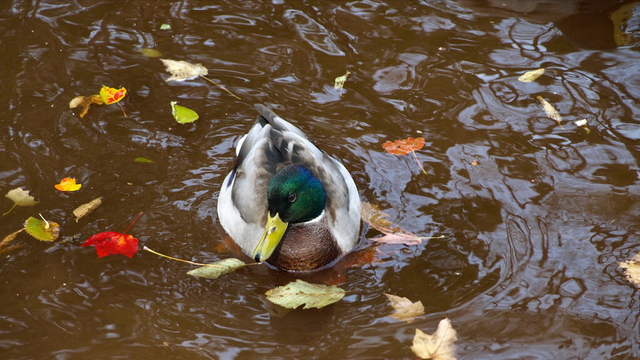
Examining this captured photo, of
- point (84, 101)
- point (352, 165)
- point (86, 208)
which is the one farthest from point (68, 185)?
point (352, 165)

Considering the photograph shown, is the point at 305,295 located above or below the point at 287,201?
below

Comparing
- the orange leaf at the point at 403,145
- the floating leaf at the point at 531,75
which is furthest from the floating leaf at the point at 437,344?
the floating leaf at the point at 531,75

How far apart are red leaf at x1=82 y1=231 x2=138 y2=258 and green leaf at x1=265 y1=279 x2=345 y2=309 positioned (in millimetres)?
1021

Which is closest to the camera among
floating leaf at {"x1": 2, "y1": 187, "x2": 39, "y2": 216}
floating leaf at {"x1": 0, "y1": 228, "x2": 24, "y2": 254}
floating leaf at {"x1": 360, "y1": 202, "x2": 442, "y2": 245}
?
floating leaf at {"x1": 0, "y1": 228, "x2": 24, "y2": 254}

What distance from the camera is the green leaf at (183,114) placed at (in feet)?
18.4

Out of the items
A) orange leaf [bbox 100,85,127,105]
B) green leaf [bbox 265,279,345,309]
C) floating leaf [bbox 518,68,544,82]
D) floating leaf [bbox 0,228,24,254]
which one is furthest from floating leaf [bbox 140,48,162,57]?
floating leaf [bbox 518,68,544,82]

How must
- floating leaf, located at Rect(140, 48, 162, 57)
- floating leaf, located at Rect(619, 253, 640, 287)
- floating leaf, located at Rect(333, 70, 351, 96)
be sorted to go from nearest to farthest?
floating leaf, located at Rect(619, 253, 640, 287) → floating leaf, located at Rect(333, 70, 351, 96) → floating leaf, located at Rect(140, 48, 162, 57)

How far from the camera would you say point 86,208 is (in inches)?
185

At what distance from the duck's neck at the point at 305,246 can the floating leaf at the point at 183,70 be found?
7.83 ft

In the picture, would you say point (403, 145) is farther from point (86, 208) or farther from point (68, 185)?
point (68, 185)

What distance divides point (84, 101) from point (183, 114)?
35.7 inches

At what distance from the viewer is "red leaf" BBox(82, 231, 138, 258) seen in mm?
4434

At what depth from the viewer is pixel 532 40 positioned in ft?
21.7

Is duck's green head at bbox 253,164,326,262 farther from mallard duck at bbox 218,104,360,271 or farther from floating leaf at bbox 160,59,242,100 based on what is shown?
floating leaf at bbox 160,59,242,100
